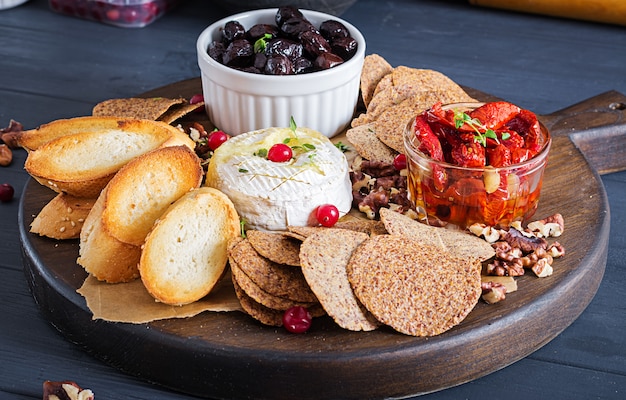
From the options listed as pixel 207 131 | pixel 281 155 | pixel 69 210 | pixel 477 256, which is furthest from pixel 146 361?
pixel 207 131

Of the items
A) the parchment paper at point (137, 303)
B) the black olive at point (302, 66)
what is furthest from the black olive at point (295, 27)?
the parchment paper at point (137, 303)

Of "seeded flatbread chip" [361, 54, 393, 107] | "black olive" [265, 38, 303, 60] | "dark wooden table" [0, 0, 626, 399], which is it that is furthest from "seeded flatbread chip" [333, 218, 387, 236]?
"seeded flatbread chip" [361, 54, 393, 107]

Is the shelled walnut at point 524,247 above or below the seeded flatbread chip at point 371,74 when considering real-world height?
below

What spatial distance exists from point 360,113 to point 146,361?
1.47 m

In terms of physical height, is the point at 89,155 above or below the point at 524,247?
above

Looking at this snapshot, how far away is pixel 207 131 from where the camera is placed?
3.19 m

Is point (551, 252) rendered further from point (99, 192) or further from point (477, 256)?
point (99, 192)

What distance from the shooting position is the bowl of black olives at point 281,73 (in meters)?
2.95

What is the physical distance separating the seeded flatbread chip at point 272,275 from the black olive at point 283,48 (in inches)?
36.2

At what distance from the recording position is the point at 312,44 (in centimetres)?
300

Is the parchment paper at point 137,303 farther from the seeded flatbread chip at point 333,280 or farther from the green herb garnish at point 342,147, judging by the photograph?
the green herb garnish at point 342,147

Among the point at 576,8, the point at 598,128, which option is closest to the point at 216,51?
the point at 598,128

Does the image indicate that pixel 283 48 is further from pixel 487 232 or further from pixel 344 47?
pixel 487 232

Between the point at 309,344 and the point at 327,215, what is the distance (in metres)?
0.51
